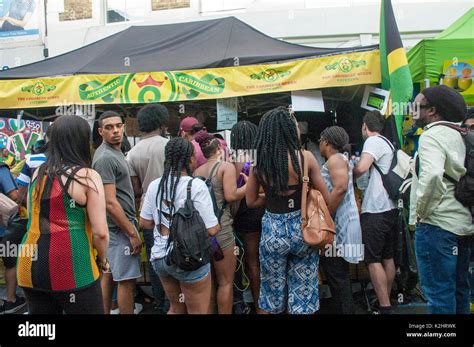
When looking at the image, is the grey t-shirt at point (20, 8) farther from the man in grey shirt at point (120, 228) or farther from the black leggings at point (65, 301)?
the black leggings at point (65, 301)

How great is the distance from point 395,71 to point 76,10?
372 inches

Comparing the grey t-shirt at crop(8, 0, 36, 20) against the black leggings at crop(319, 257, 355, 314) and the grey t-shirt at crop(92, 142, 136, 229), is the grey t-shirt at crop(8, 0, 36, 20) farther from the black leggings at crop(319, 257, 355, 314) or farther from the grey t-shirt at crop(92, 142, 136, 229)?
the black leggings at crop(319, 257, 355, 314)

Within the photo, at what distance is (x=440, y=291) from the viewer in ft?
9.70

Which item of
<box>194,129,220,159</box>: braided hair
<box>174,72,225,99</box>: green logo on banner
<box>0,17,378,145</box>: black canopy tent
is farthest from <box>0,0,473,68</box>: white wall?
<box>194,129,220,159</box>: braided hair

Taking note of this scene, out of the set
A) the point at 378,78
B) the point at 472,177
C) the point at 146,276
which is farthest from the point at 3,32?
the point at 472,177

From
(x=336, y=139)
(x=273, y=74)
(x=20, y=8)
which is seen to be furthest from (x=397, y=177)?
(x=20, y=8)

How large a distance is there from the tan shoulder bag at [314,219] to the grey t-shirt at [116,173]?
4.99 ft

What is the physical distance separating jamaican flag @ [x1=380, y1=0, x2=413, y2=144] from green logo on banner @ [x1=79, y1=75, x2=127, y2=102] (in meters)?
3.11

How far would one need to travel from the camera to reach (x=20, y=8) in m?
11.7

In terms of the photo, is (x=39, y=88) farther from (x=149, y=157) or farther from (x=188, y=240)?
(x=188, y=240)

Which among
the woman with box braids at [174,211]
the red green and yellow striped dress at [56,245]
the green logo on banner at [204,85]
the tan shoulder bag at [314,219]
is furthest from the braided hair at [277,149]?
the green logo on banner at [204,85]

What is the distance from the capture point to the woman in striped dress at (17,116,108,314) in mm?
2373

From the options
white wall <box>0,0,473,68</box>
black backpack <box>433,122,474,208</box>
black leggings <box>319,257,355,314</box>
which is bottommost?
black leggings <box>319,257,355,314</box>

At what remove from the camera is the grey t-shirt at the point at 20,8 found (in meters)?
11.6
